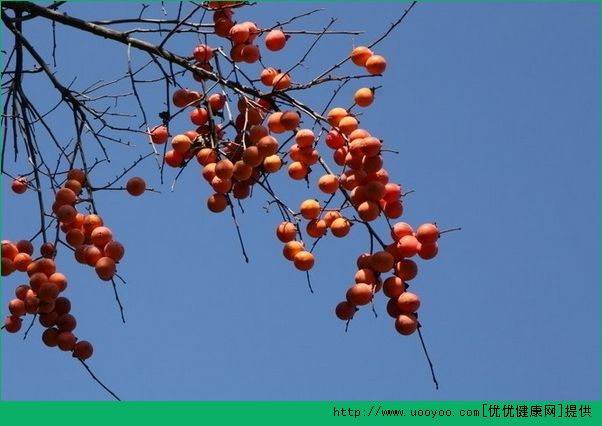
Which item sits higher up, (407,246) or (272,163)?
(272,163)

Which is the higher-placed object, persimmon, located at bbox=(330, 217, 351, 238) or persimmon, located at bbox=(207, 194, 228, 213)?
persimmon, located at bbox=(207, 194, 228, 213)

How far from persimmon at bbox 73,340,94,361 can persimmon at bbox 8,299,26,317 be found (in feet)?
0.56

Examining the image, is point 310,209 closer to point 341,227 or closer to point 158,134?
point 341,227

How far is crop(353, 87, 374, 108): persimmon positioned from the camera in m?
3.14

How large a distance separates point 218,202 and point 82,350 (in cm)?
55

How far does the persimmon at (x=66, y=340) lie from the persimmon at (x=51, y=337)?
1cm

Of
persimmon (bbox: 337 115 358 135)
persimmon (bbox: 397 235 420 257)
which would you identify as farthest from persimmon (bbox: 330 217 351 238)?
persimmon (bbox: 337 115 358 135)

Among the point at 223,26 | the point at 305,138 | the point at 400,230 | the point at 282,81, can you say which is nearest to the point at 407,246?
the point at 400,230

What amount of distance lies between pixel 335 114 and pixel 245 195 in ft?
1.08

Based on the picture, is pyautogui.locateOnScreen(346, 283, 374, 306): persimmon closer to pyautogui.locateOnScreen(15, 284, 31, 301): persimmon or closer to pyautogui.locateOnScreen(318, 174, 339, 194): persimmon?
pyautogui.locateOnScreen(318, 174, 339, 194): persimmon

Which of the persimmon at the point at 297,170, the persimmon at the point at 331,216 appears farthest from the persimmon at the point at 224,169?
the persimmon at the point at 331,216

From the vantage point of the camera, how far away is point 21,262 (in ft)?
10.1

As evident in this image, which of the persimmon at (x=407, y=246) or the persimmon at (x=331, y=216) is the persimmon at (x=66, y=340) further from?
the persimmon at (x=407, y=246)

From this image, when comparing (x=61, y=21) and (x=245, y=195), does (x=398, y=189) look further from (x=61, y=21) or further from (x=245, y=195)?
(x=61, y=21)
